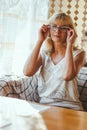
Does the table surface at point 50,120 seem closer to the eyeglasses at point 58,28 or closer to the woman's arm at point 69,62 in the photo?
the woman's arm at point 69,62

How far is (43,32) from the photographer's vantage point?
213 centimetres

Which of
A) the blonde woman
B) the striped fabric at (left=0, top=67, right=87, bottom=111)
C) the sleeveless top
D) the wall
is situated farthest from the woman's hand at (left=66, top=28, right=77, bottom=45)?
the wall

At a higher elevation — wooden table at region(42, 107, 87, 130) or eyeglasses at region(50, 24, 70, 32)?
eyeglasses at region(50, 24, 70, 32)

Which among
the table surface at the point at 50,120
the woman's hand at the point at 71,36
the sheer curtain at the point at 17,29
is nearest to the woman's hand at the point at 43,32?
the woman's hand at the point at 71,36

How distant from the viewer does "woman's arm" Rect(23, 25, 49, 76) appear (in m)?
2.09

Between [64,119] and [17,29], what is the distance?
151 centimetres

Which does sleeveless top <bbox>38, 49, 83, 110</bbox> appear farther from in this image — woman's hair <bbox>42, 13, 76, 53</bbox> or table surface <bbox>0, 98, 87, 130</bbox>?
table surface <bbox>0, 98, 87, 130</bbox>

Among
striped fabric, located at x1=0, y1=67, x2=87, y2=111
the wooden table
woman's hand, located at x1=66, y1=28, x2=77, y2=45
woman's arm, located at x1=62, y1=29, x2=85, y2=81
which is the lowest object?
striped fabric, located at x1=0, y1=67, x2=87, y2=111

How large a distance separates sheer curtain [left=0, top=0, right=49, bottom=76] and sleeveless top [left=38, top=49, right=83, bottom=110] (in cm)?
59

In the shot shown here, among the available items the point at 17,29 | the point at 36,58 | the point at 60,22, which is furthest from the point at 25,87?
the point at 17,29

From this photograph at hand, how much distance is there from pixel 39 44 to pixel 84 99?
56 cm

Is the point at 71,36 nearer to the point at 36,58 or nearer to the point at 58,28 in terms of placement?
the point at 58,28

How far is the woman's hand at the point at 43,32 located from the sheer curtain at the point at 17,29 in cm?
49

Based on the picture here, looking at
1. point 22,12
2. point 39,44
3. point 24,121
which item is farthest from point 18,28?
point 24,121
